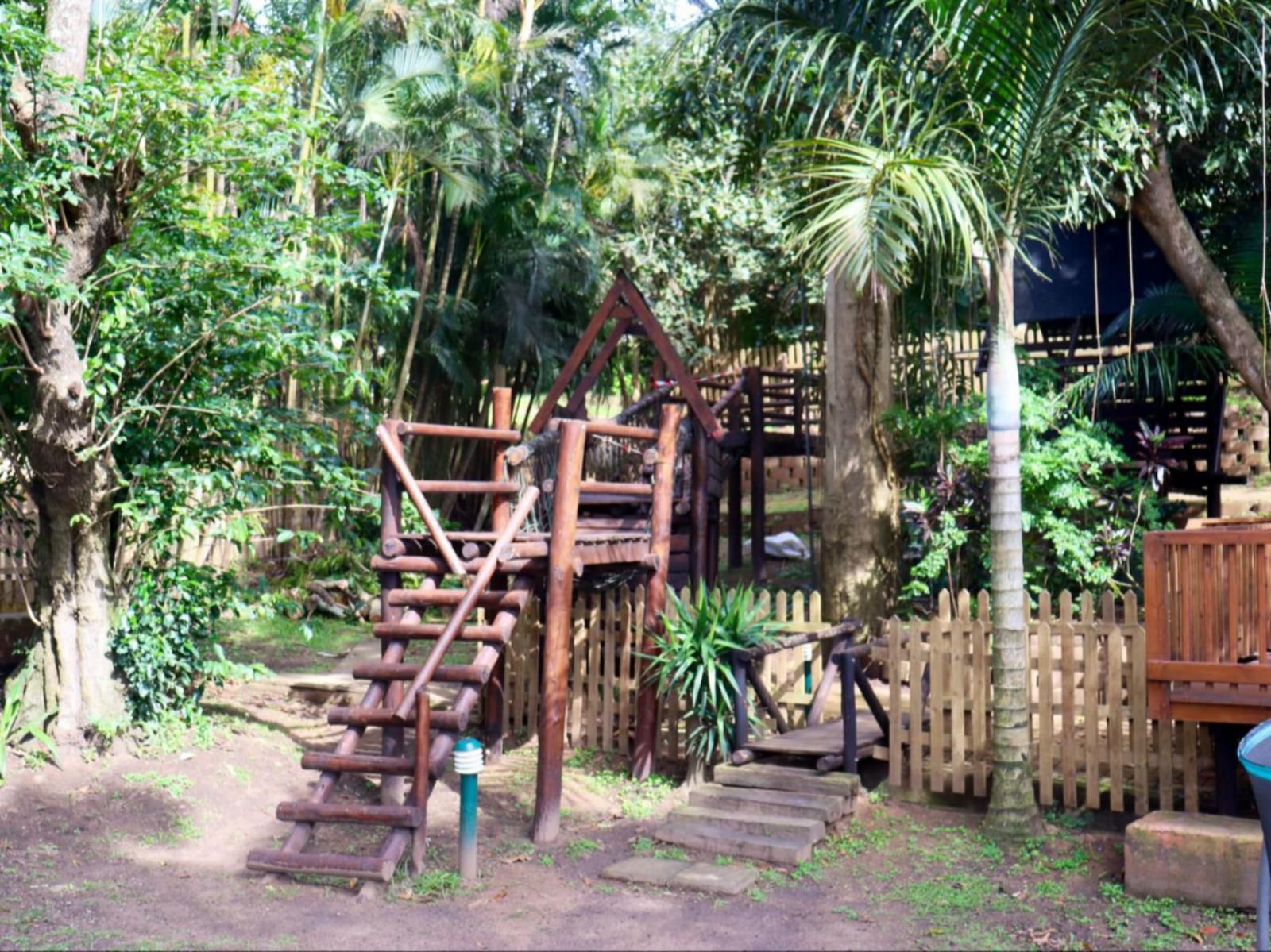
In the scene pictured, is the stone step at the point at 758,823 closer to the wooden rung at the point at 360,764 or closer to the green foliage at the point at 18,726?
the wooden rung at the point at 360,764

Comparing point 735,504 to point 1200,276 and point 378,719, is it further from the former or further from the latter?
point 378,719

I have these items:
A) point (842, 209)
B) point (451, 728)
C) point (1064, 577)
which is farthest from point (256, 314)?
point (1064, 577)

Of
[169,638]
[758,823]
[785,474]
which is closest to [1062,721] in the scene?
[758,823]

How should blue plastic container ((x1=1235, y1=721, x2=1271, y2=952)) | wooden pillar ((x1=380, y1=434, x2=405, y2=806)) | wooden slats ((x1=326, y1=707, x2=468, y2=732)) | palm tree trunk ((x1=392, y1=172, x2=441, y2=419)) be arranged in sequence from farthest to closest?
palm tree trunk ((x1=392, y1=172, x2=441, y2=419)) → wooden pillar ((x1=380, y1=434, x2=405, y2=806)) → wooden slats ((x1=326, y1=707, x2=468, y2=732)) → blue plastic container ((x1=1235, y1=721, x2=1271, y2=952))

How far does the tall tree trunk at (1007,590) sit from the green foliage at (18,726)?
19.3ft

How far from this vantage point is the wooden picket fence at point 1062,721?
7.12m

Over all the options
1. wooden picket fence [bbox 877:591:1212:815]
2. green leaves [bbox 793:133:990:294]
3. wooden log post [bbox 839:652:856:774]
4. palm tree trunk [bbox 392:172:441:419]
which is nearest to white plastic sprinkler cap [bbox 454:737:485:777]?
wooden log post [bbox 839:652:856:774]

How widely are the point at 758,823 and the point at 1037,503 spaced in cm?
503

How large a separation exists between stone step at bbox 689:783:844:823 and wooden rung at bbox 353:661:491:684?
1.54 metres

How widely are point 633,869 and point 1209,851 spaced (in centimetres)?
292

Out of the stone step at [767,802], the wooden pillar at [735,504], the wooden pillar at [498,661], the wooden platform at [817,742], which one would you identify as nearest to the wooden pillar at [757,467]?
the wooden pillar at [735,504]

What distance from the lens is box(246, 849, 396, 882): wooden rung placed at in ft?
21.7

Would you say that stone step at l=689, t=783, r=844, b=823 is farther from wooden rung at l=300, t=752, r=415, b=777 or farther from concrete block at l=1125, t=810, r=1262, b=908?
wooden rung at l=300, t=752, r=415, b=777

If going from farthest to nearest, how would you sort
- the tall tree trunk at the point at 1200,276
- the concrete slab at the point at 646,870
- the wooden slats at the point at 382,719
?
the tall tree trunk at the point at 1200,276
the wooden slats at the point at 382,719
the concrete slab at the point at 646,870
